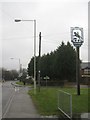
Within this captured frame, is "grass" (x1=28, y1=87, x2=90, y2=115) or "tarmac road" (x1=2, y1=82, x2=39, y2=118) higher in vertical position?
"grass" (x1=28, y1=87, x2=90, y2=115)

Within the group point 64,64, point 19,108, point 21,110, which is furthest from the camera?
point 64,64

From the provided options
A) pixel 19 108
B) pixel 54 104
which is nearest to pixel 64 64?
pixel 54 104

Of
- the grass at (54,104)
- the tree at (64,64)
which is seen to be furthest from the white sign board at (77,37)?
the tree at (64,64)

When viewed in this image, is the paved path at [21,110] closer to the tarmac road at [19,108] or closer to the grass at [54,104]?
the tarmac road at [19,108]

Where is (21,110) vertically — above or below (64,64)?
below

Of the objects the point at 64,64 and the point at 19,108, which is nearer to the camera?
the point at 19,108

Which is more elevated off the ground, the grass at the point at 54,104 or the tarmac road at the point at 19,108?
the grass at the point at 54,104

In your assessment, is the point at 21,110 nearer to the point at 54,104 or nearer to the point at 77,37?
the point at 54,104

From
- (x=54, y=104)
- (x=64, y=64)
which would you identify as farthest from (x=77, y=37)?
(x=64, y=64)

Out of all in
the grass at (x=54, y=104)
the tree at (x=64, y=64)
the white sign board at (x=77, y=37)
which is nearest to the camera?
the grass at (x=54, y=104)

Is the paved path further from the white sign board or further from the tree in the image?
the tree

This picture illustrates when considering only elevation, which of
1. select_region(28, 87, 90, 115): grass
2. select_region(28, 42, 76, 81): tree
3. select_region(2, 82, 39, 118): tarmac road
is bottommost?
select_region(2, 82, 39, 118): tarmac road

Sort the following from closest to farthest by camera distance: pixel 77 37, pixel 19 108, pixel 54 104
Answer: pixel 19 108 < pixel 54 104 < pixel 77 37

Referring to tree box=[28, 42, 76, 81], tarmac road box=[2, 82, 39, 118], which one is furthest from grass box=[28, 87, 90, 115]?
tree box=[28, 42, 76, 81]
